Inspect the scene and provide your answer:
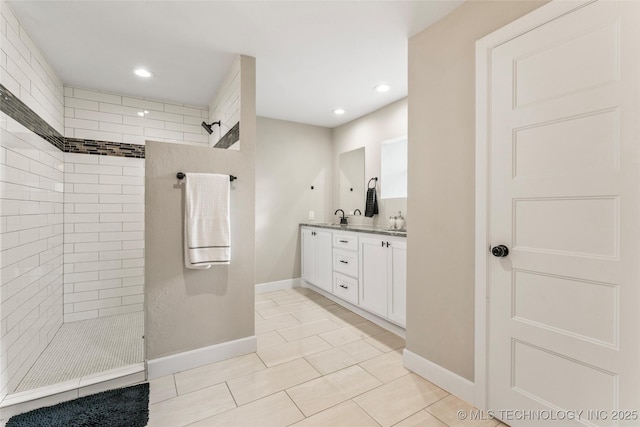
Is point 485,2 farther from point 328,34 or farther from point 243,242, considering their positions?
point 243,242

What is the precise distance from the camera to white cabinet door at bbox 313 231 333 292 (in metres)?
3.39

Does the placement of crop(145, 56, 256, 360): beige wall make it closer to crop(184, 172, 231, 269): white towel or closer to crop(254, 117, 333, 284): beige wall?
crop(184, 172, 231, 269): white towel

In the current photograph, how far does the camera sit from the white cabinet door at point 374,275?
2611mm

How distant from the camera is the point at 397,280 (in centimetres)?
246

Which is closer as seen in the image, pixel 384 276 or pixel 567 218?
pixel 567 218

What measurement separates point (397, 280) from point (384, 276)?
16 centimetres

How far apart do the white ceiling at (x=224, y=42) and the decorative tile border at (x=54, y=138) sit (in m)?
0.53

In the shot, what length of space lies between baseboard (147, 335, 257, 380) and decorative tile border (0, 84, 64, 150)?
178 centimetres

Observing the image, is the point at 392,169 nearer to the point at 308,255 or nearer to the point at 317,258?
the point at 317,258

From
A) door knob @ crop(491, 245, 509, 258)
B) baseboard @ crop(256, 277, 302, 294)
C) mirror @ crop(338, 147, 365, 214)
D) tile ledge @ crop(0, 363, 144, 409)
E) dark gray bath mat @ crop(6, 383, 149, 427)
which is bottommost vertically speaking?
dark gray bath mat @ crop(6, 383, 149, 427)

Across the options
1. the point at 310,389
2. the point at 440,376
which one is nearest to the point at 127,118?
the point at 310,389

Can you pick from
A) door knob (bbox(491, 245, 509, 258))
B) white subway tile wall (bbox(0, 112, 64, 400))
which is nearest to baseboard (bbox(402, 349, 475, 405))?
door knob (bbox(491, 245, 509, 258))

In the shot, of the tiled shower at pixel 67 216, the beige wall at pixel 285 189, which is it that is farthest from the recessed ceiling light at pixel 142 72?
the beige wall at pixel 285 189

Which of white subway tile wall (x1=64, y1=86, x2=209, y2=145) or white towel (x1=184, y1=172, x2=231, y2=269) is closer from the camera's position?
white towel (x1=184, y1=172, x2=231, y2=269)
